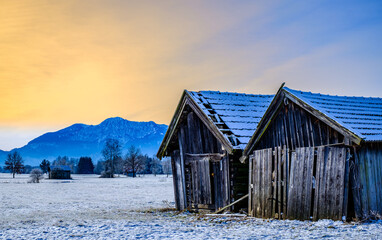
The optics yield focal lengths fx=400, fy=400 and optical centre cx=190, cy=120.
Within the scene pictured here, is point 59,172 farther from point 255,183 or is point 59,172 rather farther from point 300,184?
point 300,184

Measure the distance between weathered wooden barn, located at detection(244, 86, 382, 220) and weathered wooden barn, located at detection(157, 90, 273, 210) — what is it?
127 centimetres

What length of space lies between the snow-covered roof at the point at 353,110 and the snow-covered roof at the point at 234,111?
10.5 ft

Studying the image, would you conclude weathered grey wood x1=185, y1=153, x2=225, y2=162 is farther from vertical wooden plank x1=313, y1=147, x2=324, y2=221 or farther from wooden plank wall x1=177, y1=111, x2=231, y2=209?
vertical wooden plank x1=313, y1=147, x2=324, y2=221

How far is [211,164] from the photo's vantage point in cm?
1727

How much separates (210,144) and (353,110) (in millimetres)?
6198

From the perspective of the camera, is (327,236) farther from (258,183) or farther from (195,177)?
(195,177)

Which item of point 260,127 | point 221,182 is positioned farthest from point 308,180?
point 221,182

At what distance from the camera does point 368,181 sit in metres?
11.4

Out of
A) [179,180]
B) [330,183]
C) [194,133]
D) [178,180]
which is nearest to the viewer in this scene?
[330,183]

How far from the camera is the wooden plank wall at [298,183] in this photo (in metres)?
11.4

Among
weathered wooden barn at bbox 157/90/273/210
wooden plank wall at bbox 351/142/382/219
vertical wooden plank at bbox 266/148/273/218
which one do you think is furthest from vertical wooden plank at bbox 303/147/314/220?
weathered wooden barn at bbox 157/90/273/210

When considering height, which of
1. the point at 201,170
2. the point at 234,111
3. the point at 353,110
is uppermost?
the point at 234,111

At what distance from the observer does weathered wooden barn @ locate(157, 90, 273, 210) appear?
16141 mm

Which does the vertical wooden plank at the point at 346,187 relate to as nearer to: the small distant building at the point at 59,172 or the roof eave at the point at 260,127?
the roof eave at the point at 260,127
